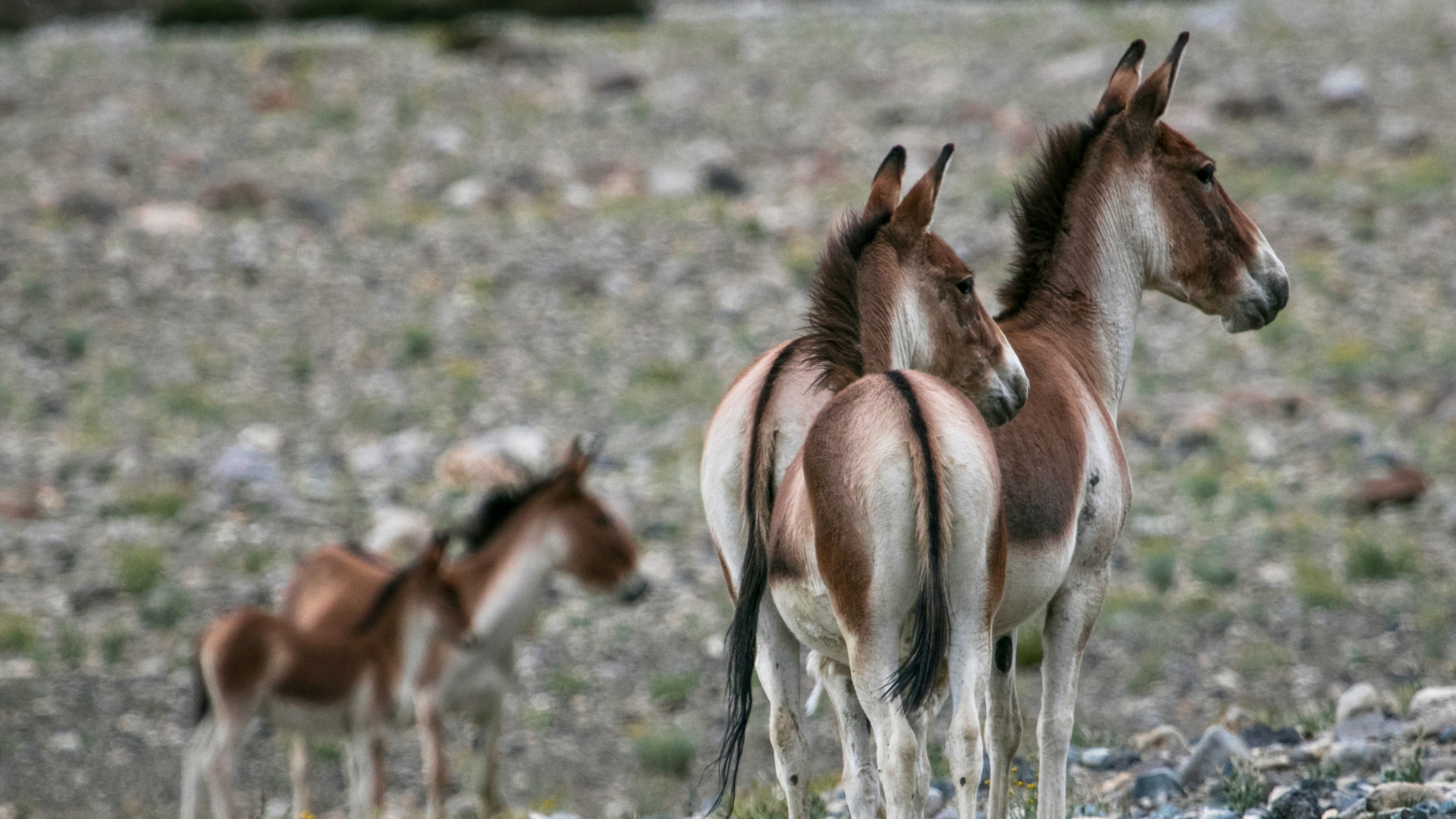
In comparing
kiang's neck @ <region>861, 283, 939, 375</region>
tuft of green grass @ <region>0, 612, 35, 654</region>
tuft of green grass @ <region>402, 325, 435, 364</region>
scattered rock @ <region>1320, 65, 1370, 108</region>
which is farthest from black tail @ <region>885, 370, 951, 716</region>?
scattered rock @ <region>1320, 65, 1370, 108</region>

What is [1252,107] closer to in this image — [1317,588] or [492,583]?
[1317,588]

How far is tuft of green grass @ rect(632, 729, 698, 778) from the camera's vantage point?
7672mm

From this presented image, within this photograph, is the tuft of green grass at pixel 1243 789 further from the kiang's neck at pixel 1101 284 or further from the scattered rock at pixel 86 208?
the scattered rock at pixel 86 208

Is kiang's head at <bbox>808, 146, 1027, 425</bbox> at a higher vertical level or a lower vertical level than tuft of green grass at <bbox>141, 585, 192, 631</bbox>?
higher

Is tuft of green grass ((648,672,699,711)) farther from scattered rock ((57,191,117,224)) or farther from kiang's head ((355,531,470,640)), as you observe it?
scattered rock ((57,191,117,224))

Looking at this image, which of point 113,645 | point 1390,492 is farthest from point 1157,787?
point 113,645

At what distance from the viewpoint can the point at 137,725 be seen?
27.0 feet

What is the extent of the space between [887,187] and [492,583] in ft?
13.1

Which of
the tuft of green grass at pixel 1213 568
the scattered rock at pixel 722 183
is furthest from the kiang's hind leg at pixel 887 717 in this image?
the scattered rock at pixel 722 183

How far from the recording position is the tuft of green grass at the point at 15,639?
8992mm

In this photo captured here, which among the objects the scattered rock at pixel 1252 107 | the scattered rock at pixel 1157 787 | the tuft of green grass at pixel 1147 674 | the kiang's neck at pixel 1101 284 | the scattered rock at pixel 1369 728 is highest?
the scattered rock at pixel 1252 107

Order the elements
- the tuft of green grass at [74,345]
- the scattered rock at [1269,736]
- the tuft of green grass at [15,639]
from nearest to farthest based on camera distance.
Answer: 1. the scattered rock at [1269,736]
2. the tuft of green grass at [15,639]
3. the tuft of green grass at [74,345]

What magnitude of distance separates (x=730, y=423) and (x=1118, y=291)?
1484mm

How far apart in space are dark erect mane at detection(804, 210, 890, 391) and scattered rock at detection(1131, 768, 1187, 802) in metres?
2.54
